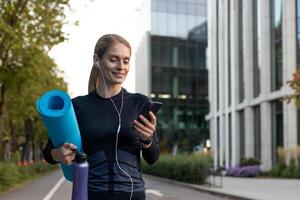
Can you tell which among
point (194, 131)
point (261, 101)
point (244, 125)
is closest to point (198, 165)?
point (261, 101)

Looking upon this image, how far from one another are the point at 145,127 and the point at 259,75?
141ft

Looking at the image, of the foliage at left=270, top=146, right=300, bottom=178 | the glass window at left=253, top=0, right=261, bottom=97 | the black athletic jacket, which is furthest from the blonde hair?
the glass window at left=253, top=0, right=261, bottom=97

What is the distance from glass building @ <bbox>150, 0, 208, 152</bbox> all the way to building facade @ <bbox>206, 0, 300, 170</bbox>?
2593 cm

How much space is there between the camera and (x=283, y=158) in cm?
3816

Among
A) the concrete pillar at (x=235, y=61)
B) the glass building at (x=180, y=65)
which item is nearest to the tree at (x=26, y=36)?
the concrete pillar at (x=235, y=61)

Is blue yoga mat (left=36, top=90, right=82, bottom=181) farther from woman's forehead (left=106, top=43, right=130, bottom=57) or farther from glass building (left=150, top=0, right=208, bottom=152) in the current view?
glass building (left=150, top=0, right=208, bottom=152)

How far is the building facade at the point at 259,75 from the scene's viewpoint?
38781 millimetres

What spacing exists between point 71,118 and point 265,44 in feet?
137

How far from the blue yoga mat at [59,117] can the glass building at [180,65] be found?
257 feet

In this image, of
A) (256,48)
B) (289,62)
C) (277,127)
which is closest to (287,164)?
(277,127)

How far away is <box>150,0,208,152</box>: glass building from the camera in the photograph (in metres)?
81.6

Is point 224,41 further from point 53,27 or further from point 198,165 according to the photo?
point 53,27

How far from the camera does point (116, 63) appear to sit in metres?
2.93

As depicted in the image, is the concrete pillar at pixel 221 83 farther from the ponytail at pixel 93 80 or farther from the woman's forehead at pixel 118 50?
the woman's forehead at pixel 118 50
